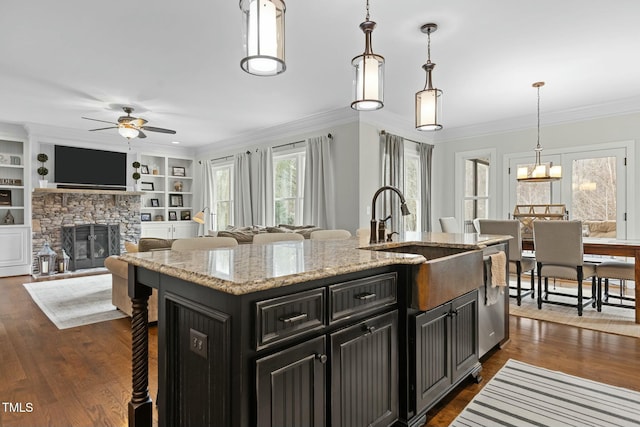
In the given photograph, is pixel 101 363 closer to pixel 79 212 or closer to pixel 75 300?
pixel 75 300

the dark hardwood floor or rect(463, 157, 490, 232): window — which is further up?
rect(463, 157, 490, 232): window

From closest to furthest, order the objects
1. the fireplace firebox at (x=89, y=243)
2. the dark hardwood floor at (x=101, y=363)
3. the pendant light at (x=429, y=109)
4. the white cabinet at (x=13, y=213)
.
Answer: the dark hardwood floor at (x=101, y=363) → the pendant light at (x=429, y=109) → the white cabinet at (x=13, y=213) → the fireplace firebox at (x=89, y=243)

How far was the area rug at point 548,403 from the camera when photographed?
1953 millimetres

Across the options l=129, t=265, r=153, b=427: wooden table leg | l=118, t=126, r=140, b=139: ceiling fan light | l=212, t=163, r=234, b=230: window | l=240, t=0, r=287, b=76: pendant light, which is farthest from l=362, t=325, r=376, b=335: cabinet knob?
l=212, t=163, r=234, b=230: window

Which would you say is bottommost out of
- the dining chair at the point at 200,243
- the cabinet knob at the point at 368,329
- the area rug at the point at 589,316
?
the area rug at the point at 589,316

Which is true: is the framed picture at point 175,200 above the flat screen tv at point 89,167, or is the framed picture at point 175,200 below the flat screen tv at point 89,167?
below

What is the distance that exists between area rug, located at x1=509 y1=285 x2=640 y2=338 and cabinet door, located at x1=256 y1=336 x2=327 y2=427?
10.9 feet

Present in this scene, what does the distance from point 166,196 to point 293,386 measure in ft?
26.7

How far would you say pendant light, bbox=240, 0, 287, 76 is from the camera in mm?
1562

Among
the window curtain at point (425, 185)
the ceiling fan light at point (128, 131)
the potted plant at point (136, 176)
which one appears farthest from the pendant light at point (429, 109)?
the potted plant at point (136, 176)

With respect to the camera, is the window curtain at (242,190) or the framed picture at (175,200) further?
the framed picture at (175,200)

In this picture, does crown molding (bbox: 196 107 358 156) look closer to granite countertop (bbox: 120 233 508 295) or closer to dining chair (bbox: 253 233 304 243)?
dining chair (bbox: 253 233 304 243)

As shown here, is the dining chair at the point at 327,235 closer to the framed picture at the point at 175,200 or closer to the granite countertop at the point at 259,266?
the granite countertop at the point at 259,266

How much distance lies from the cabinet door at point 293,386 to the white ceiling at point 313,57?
2489 mm
